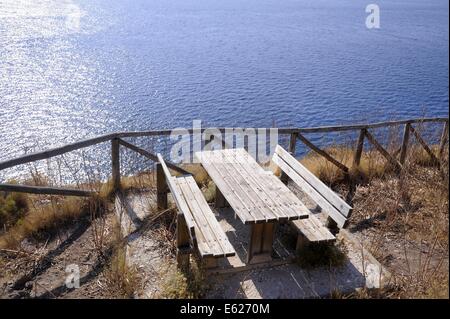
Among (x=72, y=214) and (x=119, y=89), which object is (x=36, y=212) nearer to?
(x=72, y=214)

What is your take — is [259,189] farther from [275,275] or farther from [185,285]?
[185,285]

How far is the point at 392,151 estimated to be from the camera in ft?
29.2

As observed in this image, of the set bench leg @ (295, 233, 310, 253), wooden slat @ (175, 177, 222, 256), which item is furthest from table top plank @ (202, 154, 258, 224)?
bench leg @ (295, 233, 310, 253)

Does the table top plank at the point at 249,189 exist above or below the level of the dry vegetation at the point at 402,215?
above

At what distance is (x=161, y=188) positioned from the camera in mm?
6738

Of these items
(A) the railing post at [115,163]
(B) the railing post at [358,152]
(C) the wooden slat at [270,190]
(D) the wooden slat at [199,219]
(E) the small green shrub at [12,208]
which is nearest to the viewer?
(D) the wooden slat at [199,219]

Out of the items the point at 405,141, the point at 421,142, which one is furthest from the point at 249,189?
the point at 421,142

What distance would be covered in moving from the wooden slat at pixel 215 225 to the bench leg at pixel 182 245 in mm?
368

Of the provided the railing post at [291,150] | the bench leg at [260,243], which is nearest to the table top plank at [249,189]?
the bench leg at [260,243]

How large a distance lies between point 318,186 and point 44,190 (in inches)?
156

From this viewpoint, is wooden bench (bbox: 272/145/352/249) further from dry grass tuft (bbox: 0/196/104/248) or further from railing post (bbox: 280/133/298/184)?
dry grass tuft (bbox: 0/196/104/248)

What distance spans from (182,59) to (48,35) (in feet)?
29.6

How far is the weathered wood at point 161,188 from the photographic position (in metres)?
6.62

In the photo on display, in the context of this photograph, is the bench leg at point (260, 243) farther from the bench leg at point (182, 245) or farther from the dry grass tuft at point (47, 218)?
the dry grass tuft at point (47, 218)
